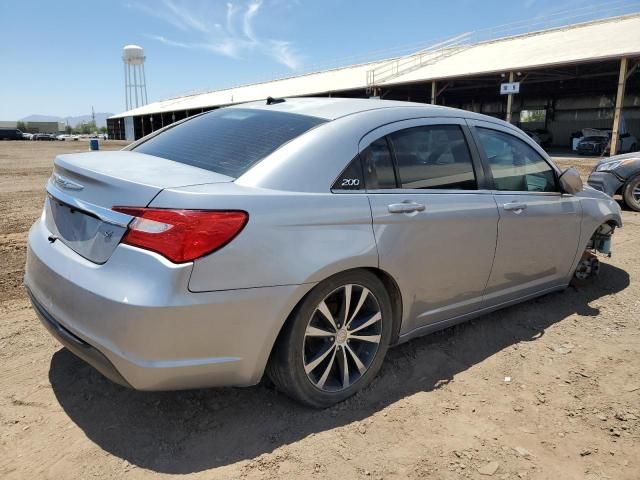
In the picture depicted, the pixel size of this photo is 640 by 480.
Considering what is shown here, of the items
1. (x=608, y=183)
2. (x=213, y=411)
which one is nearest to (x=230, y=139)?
(x=213, y=411)

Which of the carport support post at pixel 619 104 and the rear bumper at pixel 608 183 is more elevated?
the carport support post at pixel 619 104

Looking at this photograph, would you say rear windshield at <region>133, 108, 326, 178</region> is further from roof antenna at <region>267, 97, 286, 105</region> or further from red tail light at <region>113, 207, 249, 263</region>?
red tail light at <region>113, 207, 249, 263</region>

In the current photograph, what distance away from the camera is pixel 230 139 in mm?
2953

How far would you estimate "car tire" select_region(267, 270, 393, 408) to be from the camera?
8.34 ft

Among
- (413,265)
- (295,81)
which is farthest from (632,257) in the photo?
(295,81)

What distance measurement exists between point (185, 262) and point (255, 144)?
923mm

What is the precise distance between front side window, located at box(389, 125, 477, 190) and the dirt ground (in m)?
1.21

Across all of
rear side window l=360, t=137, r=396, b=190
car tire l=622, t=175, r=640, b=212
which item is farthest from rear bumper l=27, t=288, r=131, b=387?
car tire l=622, t=175, r=640, b=212

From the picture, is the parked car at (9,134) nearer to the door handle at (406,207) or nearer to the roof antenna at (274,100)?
the roof antenna at (274,100)

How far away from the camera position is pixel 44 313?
2637 millimetres

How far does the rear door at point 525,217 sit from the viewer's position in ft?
11.8

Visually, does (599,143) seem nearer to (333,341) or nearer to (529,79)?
(529,79)

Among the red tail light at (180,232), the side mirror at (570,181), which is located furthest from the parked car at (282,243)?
the side mirror at (570,181)

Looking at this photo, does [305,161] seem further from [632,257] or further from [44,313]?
[632,257]
